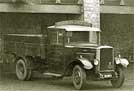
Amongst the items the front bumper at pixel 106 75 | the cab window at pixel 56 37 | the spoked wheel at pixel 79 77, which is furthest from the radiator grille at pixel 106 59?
the cab window at pixel 56 37

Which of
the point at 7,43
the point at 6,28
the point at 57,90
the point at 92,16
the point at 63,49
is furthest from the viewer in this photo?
the point at 6,28

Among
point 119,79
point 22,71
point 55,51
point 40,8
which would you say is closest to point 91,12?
point 40,8

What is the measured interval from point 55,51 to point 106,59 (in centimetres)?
187

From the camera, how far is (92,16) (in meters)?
21.5

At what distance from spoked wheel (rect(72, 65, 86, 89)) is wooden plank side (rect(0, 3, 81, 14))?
7269 mm

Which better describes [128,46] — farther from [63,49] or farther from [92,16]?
[63,49]

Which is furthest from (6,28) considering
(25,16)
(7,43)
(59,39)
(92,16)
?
(59,39)

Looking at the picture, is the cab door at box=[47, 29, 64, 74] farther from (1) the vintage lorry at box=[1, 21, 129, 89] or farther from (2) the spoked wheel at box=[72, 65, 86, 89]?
(2) the spoked wheel at box=[72, 65, 86, 89]

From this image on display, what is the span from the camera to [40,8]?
2088cm

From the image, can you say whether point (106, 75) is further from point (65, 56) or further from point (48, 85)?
point (48, 85)

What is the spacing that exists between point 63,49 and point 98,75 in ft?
5.18

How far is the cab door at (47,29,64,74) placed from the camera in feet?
48.0

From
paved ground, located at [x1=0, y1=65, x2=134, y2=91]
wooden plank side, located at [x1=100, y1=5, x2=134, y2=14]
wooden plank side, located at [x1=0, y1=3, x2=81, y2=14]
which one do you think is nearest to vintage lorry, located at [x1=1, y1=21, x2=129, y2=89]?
paved ground, located at [x1=0, y1=65, x2=134, y2=91]

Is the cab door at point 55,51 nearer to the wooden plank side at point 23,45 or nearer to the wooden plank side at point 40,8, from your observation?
the wooden plank side at point 23,45
